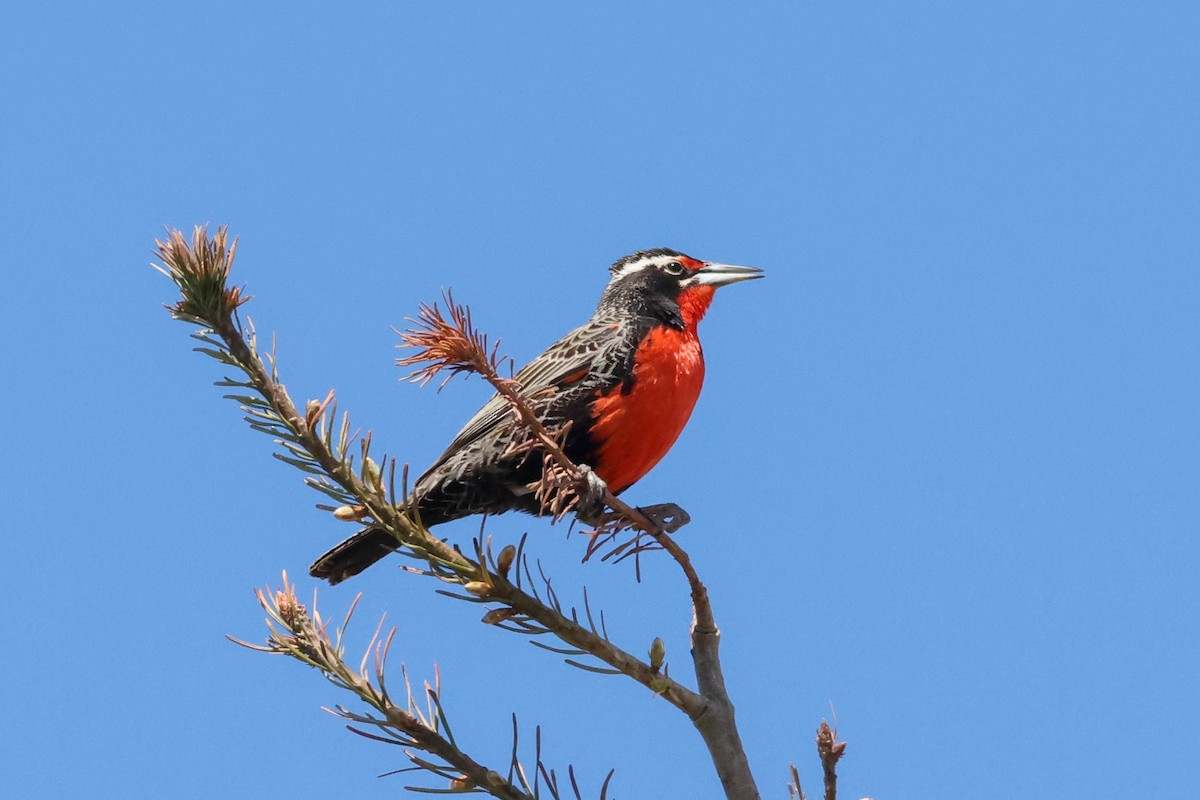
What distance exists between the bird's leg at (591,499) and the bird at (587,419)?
30.8 inches

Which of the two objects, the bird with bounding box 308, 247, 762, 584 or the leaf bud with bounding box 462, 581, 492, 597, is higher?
the bird with bounding box 308, 247, 762, 584

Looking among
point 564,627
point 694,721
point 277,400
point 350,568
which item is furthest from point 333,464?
point 350,568

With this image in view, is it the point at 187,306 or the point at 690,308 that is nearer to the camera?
the point at 187,306

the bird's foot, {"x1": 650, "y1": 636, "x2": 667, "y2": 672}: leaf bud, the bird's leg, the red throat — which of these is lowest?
{"x1": 650, "y1": 636, "x2": 667, "y2": 672}: leaf bud

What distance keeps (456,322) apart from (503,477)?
2.34 meters

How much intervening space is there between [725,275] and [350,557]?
9.93ft

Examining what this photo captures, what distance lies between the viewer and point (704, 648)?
396cm

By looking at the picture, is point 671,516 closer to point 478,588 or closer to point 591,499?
point 591,499

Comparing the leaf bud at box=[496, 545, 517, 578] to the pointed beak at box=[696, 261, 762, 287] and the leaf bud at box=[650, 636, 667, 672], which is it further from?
the pointed beak at box=[696, 261, 762, 287]

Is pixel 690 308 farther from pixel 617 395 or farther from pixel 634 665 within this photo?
pixel 634 665

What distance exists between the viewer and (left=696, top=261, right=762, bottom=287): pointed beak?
298 inches

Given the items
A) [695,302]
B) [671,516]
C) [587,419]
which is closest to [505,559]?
[671,516]

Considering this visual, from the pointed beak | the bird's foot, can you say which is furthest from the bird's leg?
the pointed beak

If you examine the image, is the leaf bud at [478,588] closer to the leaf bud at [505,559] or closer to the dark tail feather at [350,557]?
the leaf bud at [505,559]
